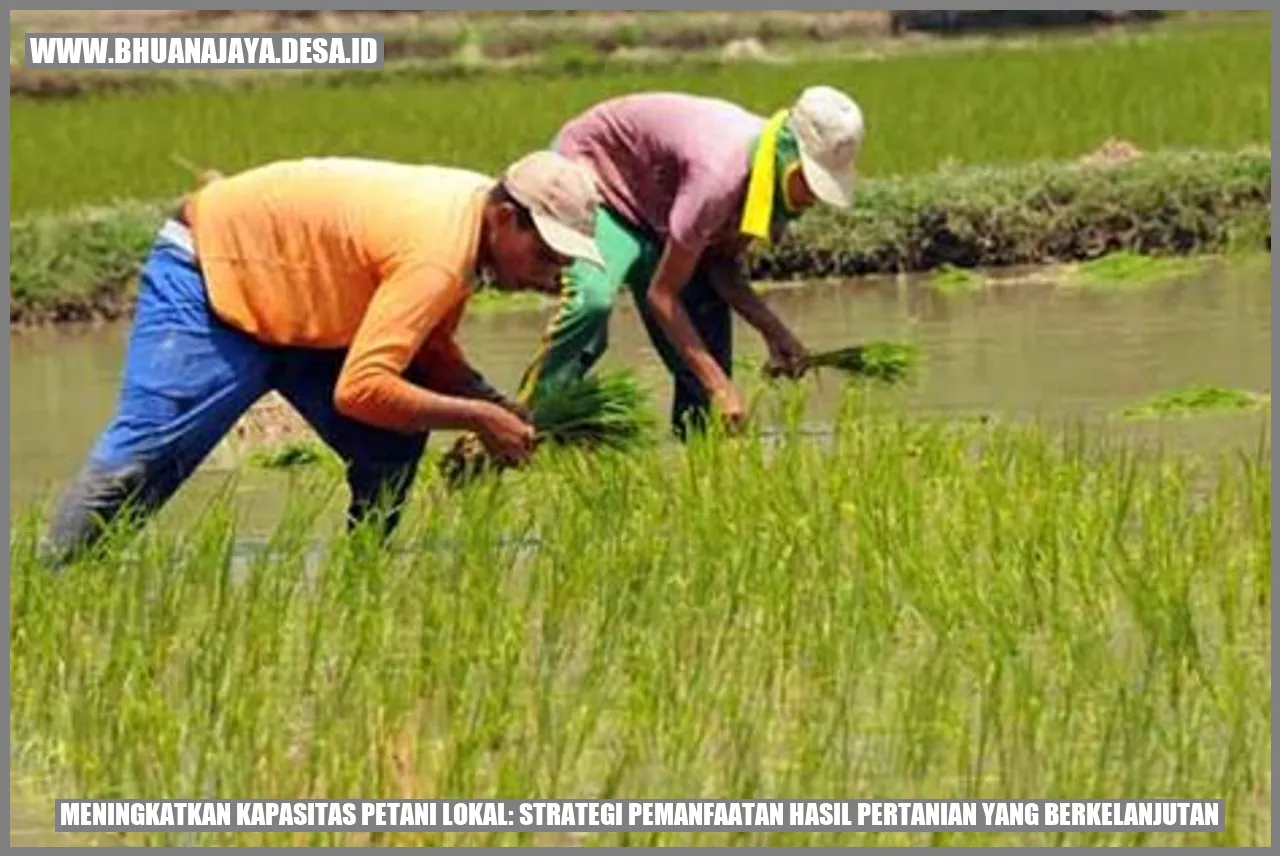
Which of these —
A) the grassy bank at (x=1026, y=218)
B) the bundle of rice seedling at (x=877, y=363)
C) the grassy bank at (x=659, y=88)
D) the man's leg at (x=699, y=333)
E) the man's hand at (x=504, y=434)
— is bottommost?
the grassy bank at (x=659, y=88)

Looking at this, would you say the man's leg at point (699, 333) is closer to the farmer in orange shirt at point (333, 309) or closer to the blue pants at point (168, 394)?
the farmer in orange shirt at point (333, 309)

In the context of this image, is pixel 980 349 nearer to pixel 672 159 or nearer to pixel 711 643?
pixel 672 159

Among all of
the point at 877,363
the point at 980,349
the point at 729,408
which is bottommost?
the point at 980,349

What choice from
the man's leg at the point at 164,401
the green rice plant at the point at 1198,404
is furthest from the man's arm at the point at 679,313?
the green rice plant at the point at 1198,404

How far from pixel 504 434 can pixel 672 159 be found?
1.26 m

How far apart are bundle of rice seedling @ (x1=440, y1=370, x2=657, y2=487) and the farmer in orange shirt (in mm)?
307

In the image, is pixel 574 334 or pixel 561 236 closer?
pixel 561 236

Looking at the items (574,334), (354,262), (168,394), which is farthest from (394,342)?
(574,334)

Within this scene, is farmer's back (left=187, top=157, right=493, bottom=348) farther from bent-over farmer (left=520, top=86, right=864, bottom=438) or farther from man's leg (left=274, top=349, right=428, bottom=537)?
bent-over farmer (left=520, top=86, right=864, bottom=438)

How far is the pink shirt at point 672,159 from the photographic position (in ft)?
21.5

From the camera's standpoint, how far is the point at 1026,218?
→ 38.9ft

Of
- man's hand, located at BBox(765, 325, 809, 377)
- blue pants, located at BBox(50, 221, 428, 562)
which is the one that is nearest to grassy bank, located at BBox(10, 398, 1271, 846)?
blue pants, located at BBox(50, 221, 428, 562)

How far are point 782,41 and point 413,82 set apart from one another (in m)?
4.17

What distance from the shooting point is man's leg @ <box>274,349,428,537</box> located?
5.93 metres
